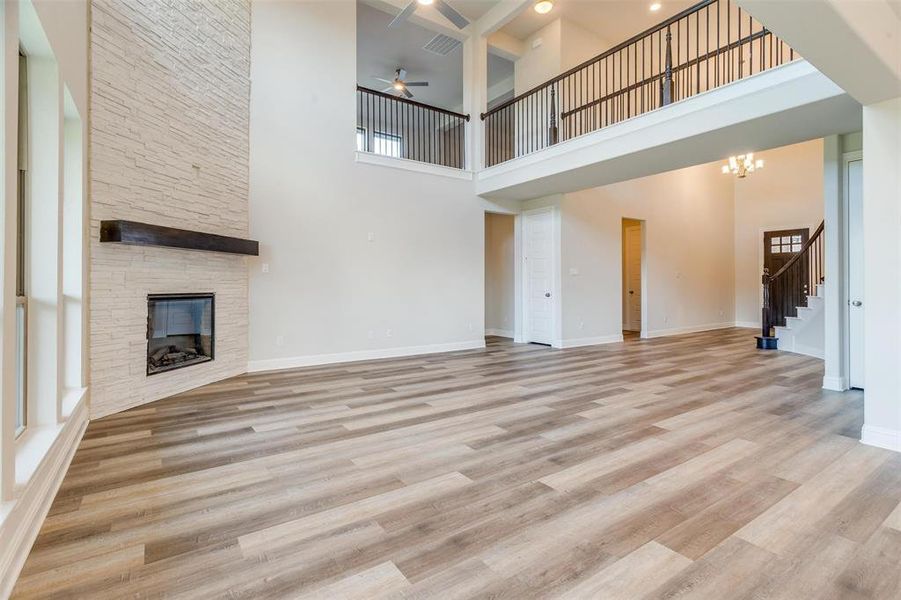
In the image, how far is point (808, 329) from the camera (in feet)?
22.3

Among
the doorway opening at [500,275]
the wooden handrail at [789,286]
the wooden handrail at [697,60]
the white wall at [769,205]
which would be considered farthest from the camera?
the white wall at [769,205]

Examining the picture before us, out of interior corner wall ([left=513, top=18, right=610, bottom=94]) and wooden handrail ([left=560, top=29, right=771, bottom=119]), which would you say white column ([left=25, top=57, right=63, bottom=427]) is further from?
interior corner wall ([left=513, top=18, right=610, bottom=94])

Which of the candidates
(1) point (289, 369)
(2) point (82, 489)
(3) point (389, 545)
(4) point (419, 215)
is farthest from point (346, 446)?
(4) point (419, 215)

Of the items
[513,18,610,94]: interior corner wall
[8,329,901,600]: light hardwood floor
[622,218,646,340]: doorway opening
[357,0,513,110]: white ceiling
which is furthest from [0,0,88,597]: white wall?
[622,218,646,340]: doorway opening

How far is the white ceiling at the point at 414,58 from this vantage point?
7018 mm

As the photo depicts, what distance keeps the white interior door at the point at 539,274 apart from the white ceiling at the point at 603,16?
10.7ft

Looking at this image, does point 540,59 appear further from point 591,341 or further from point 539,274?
point 591,341

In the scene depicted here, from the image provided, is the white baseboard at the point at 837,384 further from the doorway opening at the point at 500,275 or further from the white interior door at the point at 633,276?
the white interior door at the point at 633,276

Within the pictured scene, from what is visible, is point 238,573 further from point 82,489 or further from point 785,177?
point 785,177

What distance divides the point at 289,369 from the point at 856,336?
636 cm

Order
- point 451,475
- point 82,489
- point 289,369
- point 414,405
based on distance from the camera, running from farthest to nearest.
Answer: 1. point 289,369
2. point 414,405
3. point 451,475
4. point 82,489

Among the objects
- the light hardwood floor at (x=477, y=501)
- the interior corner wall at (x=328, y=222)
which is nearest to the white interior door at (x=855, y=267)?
the light hardwood floor at (x=477, y=501)

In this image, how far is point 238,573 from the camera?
5.24 ft

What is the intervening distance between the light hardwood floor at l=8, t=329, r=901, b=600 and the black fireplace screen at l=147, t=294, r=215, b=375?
1.84 ft
